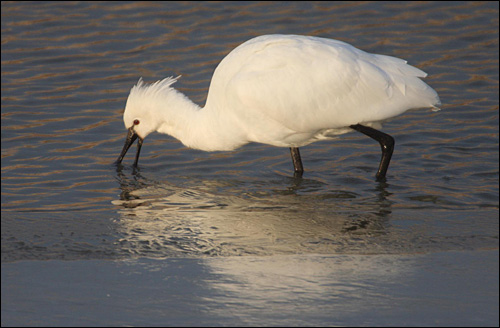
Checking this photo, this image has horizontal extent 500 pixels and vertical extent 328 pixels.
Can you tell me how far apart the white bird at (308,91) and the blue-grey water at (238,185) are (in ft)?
1.87

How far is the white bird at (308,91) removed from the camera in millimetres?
8039

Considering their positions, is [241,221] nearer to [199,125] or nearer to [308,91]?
[308,91]

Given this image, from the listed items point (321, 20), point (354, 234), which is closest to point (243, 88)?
point (354, 234)

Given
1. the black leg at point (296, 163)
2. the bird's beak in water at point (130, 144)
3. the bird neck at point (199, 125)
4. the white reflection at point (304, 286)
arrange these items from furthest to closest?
1. the bird's beak in water at point (130, 144)
2. the black leg at point (296, 163)
3. the bird neck at point (199, 125)
4. the white reflection at point (304, 286)

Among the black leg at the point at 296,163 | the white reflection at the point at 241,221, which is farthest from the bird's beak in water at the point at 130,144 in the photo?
the black leg at the point at 296,163

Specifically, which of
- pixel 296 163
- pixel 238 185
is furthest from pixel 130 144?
pixel 296 163

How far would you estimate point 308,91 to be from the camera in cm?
811

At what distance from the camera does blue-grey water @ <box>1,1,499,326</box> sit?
17.4 ft

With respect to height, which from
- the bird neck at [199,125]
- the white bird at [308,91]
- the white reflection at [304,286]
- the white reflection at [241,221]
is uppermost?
the white bird at [308,91]

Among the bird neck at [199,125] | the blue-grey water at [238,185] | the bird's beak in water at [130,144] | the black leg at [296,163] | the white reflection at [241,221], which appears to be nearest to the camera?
the blue-grey water at [238,185]

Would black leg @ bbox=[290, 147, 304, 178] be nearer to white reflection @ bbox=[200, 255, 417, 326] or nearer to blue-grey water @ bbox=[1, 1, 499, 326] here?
blue-grey water @ bbox=[1, 1, 499, 326]

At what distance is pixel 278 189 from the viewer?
8.33 m

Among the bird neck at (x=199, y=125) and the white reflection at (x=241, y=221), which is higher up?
the bird neck at (x=199, y=125)

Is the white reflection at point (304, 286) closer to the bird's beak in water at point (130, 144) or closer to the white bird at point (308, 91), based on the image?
the white bird at point (308, 91)
